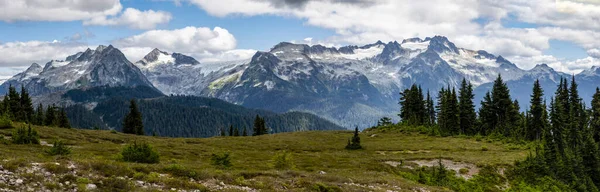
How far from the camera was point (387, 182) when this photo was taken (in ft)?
137

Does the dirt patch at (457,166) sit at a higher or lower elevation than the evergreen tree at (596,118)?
lower

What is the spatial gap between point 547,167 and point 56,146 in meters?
66.9

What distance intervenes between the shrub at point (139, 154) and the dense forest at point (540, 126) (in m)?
49.2

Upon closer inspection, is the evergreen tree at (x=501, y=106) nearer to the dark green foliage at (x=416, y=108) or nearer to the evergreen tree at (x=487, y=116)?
the evergreen tree at (x=487, y=116)

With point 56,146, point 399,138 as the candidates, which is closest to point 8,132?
point 56,146

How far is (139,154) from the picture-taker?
131ft

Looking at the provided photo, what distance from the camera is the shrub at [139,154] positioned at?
3950 cm

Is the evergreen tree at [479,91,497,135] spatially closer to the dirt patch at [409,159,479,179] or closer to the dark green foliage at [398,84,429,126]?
the dark green foliage at [398,84,429,126]

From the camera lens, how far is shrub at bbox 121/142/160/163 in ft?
130

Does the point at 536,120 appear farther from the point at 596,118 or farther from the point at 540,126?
the point at 596,118

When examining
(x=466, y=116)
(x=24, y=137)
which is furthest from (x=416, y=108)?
(x=24, y=137)

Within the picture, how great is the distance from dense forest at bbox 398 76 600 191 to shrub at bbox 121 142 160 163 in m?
49.2

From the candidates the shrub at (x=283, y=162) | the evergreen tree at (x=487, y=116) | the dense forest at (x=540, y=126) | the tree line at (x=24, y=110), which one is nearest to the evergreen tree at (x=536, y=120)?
the dense forest at (x=540, y=126)

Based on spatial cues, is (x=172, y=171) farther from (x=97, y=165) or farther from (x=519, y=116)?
(x=519, y=116)
